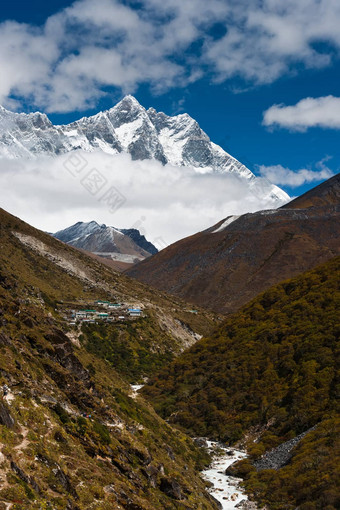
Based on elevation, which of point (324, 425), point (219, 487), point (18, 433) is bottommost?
point (219, 487)

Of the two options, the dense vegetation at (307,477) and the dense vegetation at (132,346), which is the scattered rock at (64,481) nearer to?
the dense vegetation at (307,477)

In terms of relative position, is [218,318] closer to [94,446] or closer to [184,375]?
[184,375]

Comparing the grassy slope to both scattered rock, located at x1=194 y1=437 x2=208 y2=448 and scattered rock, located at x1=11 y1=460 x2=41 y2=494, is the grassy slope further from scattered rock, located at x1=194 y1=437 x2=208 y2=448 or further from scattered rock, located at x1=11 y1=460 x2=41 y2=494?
scattered rock, located at x1=11 y1=460 x2=41 y2=494

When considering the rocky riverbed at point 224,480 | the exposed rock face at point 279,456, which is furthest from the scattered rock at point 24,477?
the exposed rock face at point 279,456

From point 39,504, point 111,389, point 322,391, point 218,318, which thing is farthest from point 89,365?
point 218,318

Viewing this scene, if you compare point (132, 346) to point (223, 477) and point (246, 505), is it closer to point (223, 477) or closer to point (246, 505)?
point (223, 477)

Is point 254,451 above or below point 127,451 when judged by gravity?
below

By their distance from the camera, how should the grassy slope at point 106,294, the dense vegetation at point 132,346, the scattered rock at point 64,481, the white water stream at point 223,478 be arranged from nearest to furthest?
1. the scattered rock at point 64,481
2. the white water stream at point 223,478
3. the dense vegetation at point 132,346
4. the grassy slope at point 106,294

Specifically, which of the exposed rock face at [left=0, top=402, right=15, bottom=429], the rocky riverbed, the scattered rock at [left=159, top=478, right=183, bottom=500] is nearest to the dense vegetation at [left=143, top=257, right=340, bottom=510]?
the rocky riverbed
